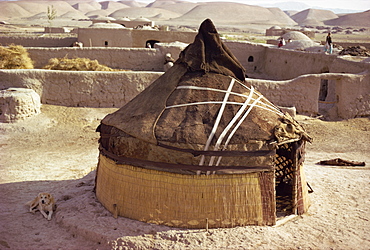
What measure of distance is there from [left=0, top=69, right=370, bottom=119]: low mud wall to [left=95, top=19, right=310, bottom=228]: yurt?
19.1 ft

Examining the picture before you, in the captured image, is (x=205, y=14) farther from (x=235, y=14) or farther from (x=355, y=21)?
(x=355, y=21)

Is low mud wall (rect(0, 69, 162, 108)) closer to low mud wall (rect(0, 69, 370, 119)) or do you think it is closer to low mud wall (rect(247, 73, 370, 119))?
low mud wall (rect(0, 69, 370, 119))

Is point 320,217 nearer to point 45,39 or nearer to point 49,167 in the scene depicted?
point 49,167

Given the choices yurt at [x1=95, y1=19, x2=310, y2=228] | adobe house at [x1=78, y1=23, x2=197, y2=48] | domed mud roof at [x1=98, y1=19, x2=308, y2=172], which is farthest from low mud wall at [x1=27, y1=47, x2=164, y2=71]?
yurt at [x1=95, y1=19, x2=310, y2=228]

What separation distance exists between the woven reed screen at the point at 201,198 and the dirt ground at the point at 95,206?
0.15m

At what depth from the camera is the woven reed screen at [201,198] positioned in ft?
18.9

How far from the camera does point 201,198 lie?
577cm

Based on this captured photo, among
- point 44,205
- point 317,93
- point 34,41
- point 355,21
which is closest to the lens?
point 44,205

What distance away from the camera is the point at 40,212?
6590 mm

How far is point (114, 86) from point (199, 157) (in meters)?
7.08

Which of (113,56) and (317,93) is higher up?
(113,56)

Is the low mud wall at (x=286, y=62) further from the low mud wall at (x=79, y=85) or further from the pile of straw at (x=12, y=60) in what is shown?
the pile of straw at (x=12, y=60)

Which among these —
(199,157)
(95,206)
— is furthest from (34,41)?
(199,157)

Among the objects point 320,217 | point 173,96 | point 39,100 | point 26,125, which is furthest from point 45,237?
point 39,100
